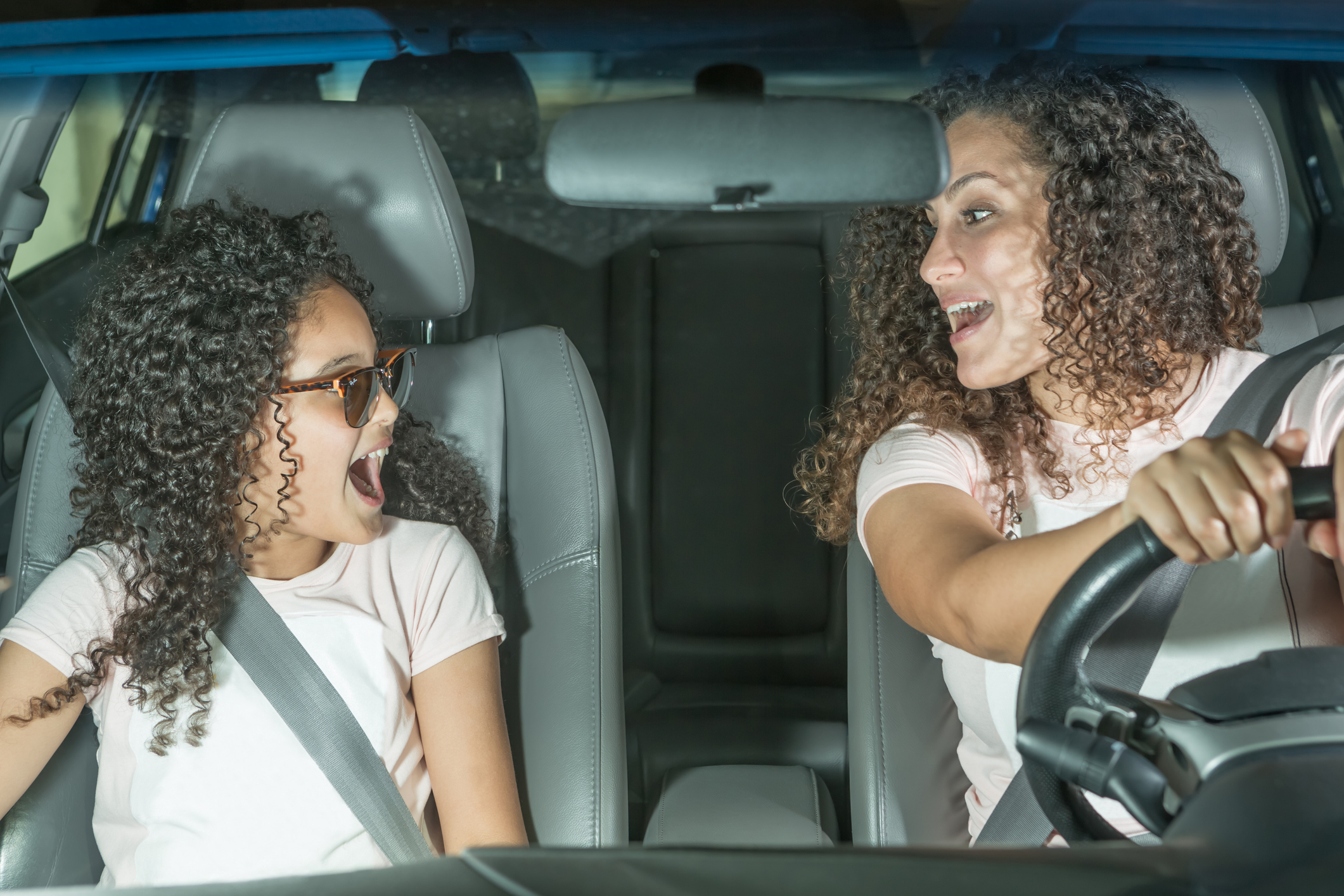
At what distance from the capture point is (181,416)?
1.13 meters

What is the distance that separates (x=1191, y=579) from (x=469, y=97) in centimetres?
78

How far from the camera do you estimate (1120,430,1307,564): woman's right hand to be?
0.61 m

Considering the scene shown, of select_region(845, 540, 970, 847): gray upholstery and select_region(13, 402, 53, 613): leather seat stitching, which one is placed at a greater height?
select_region(13, 402, 53, 613): leather seat stitching

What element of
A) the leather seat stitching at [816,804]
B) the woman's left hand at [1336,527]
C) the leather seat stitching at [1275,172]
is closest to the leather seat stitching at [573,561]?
the leather seat stitching at [816,804]

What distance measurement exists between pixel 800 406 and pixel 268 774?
1111 mm

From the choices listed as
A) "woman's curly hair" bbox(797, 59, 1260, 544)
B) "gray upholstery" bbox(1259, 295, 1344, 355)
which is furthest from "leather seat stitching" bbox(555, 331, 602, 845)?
"gray upholstery" bbox(1259, 295, 1344, 355)

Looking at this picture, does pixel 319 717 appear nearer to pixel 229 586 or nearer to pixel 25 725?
pixel 229 586

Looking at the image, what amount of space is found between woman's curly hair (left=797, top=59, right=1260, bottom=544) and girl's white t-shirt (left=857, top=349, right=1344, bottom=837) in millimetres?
19

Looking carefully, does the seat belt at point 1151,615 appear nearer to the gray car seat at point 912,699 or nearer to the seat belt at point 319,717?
the gray car seat at point 912,699

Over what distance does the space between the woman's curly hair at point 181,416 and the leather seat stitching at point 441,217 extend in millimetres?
121

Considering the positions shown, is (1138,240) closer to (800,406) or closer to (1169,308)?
(1169,308)

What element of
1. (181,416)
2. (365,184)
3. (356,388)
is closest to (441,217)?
(365,184)

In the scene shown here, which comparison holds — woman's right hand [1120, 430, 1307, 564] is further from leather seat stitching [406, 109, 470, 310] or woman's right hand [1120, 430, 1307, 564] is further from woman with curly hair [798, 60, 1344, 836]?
leather seat stitching [406, 109, 470, 310]

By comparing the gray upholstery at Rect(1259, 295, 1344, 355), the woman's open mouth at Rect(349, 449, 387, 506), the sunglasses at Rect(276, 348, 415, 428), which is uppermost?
the gray upholstery at Rect(1259, 295, 1344, 355)
